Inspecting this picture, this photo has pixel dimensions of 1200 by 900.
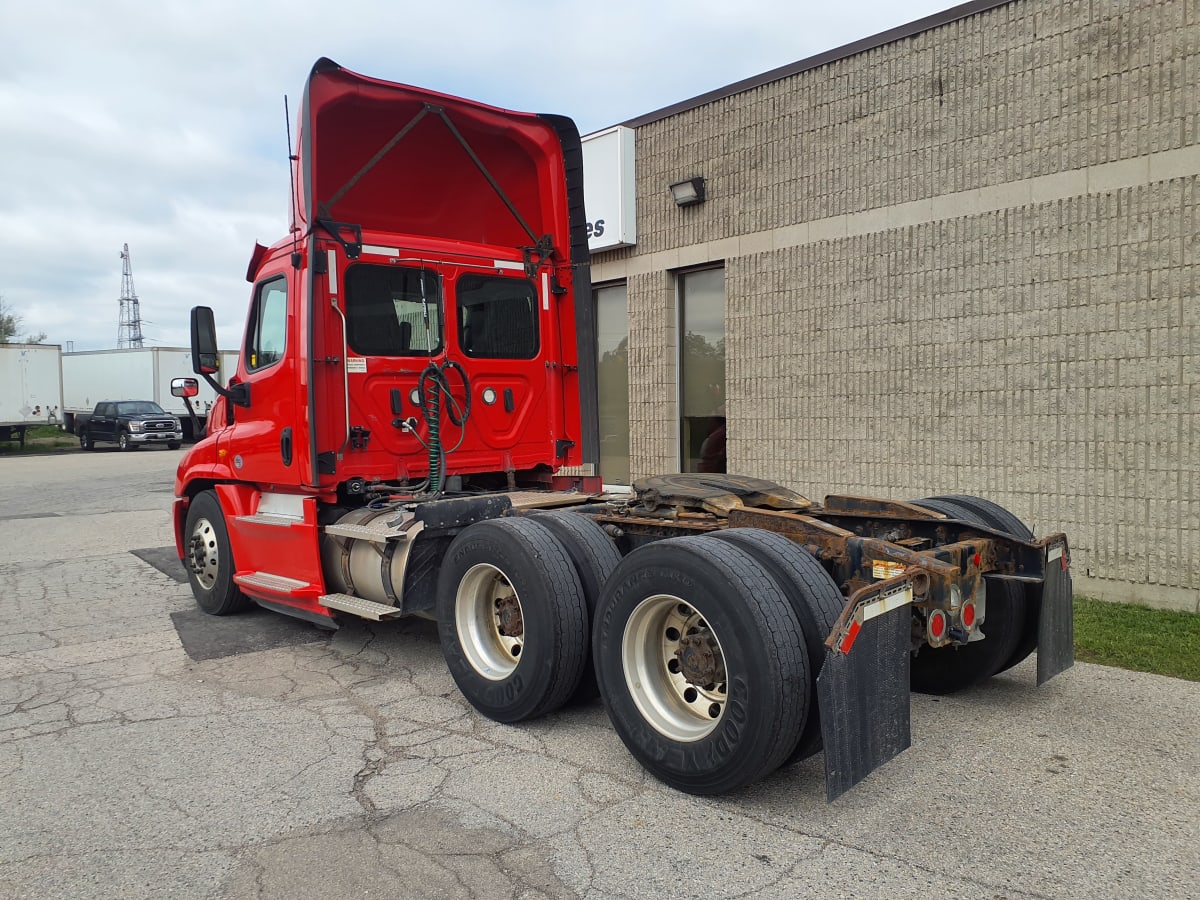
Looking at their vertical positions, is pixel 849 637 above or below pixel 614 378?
below

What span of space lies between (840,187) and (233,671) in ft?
21.8

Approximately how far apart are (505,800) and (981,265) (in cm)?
607

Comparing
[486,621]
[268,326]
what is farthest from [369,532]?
[268,326]

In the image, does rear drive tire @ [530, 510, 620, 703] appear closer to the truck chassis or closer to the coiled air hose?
the truck chassis

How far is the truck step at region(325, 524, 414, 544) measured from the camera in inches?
Answer: 216

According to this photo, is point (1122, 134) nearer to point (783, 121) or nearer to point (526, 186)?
point (783, 121)

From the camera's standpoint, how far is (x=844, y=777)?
10.9 feet

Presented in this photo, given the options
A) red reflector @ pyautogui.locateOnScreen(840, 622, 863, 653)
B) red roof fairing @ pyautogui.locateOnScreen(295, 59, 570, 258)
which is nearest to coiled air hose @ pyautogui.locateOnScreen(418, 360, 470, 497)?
red roof fairing @ pyautogui.locateOnScreen(295, 59, 570, 258)

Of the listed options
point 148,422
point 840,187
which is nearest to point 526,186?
point 840,187

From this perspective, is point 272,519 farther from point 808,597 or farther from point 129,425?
point 129,425

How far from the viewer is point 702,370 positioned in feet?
33.7

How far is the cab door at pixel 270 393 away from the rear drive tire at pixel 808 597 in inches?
136

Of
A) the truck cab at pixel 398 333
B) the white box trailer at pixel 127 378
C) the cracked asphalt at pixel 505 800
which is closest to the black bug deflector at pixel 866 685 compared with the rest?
the cracked asphalt at pixel 505 800

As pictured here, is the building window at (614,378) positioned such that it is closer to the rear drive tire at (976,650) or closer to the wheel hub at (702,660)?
the rear drive tire at (976,650)
